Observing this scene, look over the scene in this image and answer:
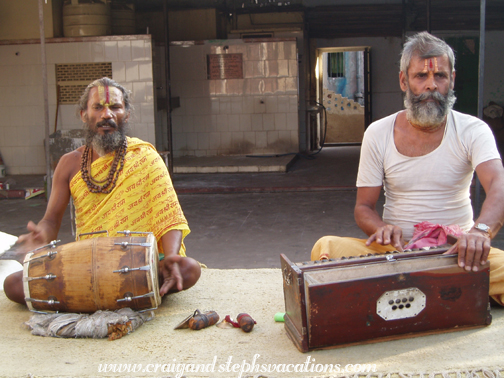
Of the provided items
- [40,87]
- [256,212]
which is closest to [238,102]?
[40,87]

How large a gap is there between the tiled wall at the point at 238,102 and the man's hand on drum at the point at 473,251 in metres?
9.70

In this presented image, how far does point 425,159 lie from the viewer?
3096mm

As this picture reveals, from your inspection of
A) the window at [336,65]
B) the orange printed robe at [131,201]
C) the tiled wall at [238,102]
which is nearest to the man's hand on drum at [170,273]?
the orange printed robe at [131,201]

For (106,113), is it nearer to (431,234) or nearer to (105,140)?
(105,140)

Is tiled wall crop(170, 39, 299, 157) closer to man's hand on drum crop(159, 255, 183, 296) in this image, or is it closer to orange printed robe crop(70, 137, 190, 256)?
orange printed robe crop(70, 137, 190, 256)

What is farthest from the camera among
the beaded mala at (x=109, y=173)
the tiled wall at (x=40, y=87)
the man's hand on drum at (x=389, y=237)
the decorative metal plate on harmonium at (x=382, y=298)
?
the tiled wall at (x=40, y=87)

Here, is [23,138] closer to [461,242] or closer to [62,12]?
[62,12]

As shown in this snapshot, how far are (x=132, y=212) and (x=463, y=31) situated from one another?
11.8m

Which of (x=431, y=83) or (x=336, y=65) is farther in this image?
(x=336, y=65)

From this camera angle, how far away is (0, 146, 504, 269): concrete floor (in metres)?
5.55

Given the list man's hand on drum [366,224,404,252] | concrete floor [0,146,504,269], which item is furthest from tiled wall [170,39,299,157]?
man's hand on drum [366,224,404,252]

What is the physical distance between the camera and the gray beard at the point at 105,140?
3416 millimetres

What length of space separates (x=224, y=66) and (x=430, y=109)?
30.7 ft

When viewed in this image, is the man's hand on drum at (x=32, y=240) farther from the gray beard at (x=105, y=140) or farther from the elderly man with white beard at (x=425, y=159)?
the elderly man with white beard at (x=425, y=159)
